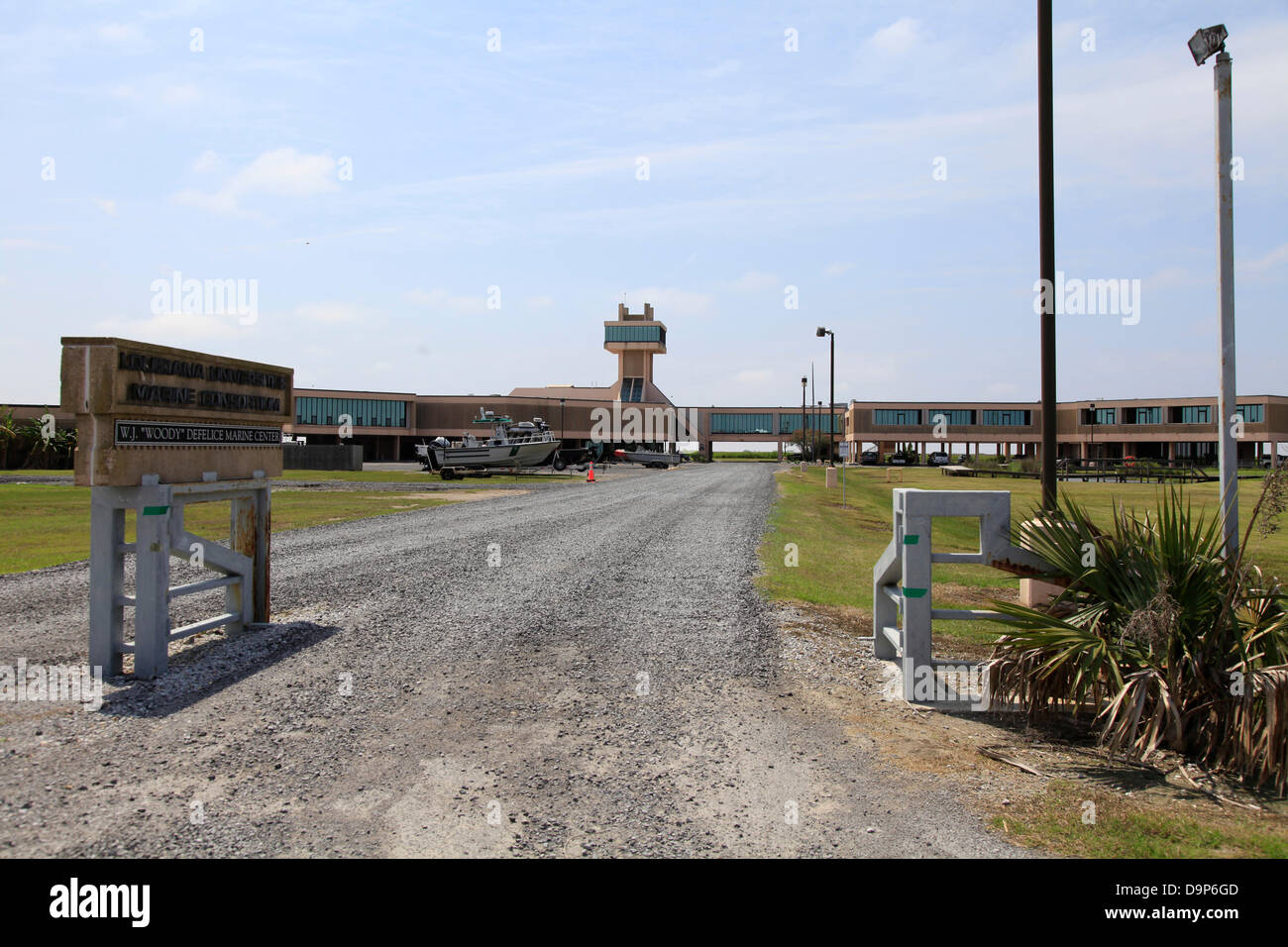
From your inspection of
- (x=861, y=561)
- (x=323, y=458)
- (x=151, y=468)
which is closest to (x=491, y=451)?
(x=323, y=458)

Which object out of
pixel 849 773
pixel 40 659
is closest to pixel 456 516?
pixel 40 659

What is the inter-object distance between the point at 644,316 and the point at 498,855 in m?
118

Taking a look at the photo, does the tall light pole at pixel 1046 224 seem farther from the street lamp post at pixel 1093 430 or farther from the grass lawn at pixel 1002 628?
the street lamp post at pixel 1093 430

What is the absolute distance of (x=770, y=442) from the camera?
4966 inches

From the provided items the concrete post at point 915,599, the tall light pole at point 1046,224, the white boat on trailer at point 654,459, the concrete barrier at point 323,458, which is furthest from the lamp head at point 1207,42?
the white boat on trailer at point 654,459

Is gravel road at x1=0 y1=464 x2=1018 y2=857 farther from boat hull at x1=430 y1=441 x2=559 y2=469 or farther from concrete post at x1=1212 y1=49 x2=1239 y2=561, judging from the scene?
boat hull at x1=430 y1=441 x2=559 y2=469

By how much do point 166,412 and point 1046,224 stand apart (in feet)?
33.6

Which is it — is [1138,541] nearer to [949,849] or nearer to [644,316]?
[949,849]

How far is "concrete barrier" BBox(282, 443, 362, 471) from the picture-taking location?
57531 mm

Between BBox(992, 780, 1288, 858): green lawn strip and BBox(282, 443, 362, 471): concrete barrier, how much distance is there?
187 ft

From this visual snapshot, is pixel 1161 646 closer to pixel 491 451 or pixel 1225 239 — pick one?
pixel 1225 239

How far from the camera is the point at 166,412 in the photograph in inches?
299

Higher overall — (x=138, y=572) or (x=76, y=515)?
(x=138, y=572)

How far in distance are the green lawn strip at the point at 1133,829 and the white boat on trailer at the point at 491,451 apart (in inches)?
1705
